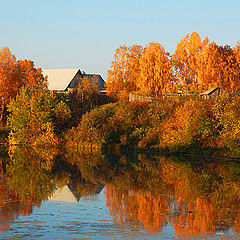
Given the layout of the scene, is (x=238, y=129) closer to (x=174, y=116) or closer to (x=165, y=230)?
(x=174, y=116)

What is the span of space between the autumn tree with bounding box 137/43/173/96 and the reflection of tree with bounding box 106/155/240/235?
1538 inches

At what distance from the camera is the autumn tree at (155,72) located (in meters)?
65.5

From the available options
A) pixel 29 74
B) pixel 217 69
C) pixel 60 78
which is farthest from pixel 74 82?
pixel 217 69

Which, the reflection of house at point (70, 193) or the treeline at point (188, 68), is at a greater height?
the treeline at point (188, 68)

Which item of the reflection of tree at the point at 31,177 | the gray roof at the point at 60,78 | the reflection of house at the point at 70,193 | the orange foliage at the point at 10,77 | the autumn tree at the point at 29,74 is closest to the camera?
the reflection of house at the point at 70,193

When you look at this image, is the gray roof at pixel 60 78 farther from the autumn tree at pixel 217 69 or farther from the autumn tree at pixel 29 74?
the autumn tree at pixel 217 69

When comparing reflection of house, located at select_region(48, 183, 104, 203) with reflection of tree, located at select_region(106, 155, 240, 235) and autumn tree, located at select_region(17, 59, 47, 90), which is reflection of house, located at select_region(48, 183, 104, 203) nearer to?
reflection of tree, located at select_region(106, 155, 240, 235)

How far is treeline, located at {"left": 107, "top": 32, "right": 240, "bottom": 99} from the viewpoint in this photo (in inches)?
2534

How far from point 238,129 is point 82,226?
24.4 m

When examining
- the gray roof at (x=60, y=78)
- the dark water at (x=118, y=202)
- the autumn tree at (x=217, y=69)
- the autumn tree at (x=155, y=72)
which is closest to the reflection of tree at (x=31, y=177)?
the dark water at (x=118, y=202)

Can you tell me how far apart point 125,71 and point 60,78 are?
19.8m

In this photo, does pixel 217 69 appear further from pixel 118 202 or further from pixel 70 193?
pixel 118 202

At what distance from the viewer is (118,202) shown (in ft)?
54.7

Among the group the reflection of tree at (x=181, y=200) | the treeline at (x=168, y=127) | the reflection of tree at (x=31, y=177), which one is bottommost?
the reflection of tree at (x=181, y=200)
